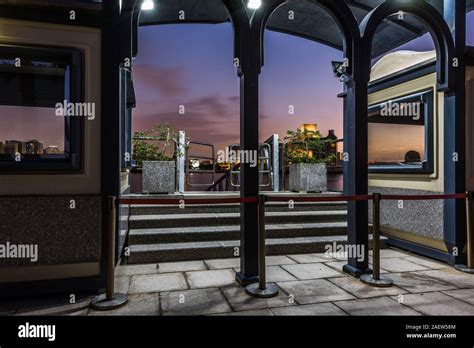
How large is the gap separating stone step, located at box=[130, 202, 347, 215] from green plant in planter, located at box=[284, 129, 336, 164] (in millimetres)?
1872

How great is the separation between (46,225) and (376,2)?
690 centimetres

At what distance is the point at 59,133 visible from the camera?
394 centimetres

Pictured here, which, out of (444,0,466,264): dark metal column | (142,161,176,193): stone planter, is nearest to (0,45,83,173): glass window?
(142,161,176,193): stone planter

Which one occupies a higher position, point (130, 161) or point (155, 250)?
point (130, 161)

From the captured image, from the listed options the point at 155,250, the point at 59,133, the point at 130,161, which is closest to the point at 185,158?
the point at 130,161

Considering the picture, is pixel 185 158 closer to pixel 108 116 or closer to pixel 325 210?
pixel 325 210

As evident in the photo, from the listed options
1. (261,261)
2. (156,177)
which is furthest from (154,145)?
(261,261)

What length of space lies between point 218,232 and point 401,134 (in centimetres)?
476

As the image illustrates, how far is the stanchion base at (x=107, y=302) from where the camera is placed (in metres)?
3.07

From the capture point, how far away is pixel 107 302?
3.17 metres

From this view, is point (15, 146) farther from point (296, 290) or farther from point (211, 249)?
point (296, 290)

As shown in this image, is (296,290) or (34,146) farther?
(34,146)

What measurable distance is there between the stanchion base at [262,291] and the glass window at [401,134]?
3.29 metres

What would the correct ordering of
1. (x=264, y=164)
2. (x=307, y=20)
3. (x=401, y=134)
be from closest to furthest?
(x=307, y=20), (x=401, y=134), (x=264, y=164)
